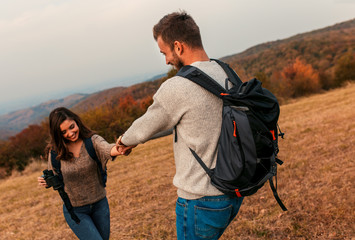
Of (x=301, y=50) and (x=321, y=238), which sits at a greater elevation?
(x=321, y=238)

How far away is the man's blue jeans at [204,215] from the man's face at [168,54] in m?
0.88

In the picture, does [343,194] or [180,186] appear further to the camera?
[343,194]

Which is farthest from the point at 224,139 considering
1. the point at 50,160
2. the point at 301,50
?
the point at 301,50

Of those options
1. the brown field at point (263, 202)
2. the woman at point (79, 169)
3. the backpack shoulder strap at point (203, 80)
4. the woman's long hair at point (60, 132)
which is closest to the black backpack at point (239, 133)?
the backpack shoulder strap at point (203, 80)

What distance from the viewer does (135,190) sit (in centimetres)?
663

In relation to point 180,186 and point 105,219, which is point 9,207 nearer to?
point 105,219

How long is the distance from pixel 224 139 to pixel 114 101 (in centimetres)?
2126

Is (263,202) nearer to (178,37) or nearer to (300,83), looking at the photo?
(178,37)

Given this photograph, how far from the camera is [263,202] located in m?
4.66

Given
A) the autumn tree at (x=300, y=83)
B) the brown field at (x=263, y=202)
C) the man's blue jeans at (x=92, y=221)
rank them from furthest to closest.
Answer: the autumn tree at (x=300, y=83), the brown field at (x=263, y=202), the man's blue jeans at (x=92, y=221)

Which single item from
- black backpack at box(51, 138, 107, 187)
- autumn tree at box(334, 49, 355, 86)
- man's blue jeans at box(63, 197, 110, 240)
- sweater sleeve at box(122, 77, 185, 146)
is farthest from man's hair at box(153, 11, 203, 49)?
autumn tree at box(334, 49, 355, 86)

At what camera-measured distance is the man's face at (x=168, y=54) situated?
170 centimetres

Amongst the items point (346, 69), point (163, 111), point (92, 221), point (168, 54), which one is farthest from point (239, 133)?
point (346, 69)

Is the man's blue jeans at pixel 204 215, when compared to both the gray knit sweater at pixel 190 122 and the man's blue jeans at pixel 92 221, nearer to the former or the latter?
the gray knit sweater at pixel 190 122
